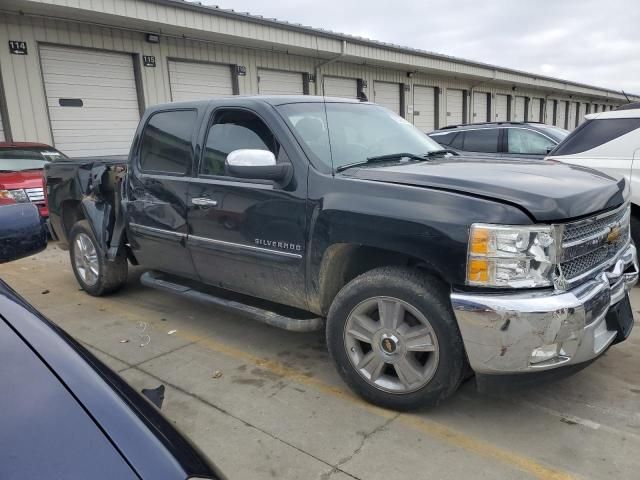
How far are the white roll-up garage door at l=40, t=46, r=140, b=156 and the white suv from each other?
32.7ft

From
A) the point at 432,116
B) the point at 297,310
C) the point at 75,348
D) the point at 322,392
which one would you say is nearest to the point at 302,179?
the point at 297,310

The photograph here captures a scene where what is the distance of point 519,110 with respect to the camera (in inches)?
1181

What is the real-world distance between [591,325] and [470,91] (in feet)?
79.7

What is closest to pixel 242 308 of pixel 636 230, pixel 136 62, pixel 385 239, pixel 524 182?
pixel 385 239

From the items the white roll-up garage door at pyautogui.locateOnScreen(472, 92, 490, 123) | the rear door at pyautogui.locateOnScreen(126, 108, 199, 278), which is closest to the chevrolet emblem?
the rear door at pyautogui.locateOnScreen(126, 108, 199, 278)

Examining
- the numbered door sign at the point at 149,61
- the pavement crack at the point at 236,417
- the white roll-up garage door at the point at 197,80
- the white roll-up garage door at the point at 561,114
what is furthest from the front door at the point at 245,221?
the white roll-up garage door at the point at 561,114

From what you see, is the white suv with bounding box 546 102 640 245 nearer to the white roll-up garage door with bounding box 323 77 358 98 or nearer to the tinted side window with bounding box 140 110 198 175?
the tinted side window with bounding box 140 110 198 175

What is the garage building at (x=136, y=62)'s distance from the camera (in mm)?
10156

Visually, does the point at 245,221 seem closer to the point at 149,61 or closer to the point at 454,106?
the point at 149,61

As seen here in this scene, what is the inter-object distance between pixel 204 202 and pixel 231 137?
54 cm

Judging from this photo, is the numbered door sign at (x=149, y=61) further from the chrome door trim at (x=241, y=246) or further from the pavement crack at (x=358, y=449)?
the pavement crack at (x=358, y=449)

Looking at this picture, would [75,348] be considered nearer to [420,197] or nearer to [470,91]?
[420,197]

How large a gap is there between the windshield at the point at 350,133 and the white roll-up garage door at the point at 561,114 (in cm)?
3594

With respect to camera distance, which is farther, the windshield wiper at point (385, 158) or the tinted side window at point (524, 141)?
the tinted side window at point (524, 141)
